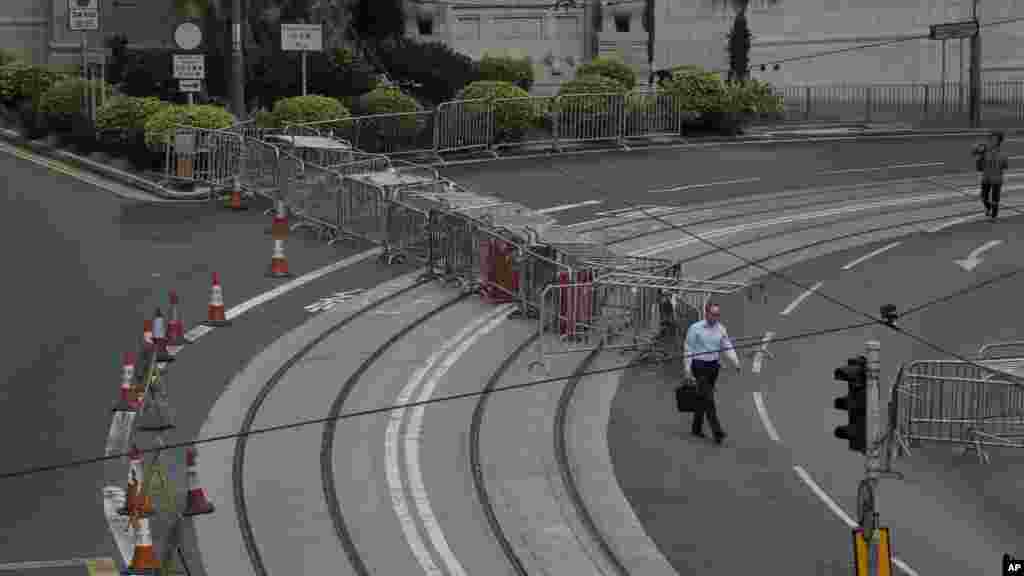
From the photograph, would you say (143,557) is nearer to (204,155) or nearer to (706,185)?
(204,155)

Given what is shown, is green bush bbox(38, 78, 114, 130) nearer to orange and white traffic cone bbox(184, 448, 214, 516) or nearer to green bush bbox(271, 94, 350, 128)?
green bush bbox(271, 94, 350, 128)

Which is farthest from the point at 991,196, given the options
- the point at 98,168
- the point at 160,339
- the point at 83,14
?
the point at 83,14

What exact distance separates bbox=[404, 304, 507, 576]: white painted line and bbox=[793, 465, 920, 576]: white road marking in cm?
419

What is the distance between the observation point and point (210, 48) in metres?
49.7

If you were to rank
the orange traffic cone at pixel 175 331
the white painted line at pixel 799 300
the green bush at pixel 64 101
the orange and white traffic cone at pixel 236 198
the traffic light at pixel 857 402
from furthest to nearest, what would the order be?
the green bush at pixel 64 101, the orange and white traffic cone at pixel 236 198, the white painted line at pixel 799 300, the orange traffic cone at pixel 175 331, the traffic light at pixel 857 402

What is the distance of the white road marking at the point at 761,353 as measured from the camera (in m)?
25.4

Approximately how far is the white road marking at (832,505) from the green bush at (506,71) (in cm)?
3392

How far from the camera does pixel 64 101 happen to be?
4241 centimetres

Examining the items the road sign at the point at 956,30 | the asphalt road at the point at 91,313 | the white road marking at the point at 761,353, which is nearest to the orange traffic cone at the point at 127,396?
the asphalt road at the point at 91,313

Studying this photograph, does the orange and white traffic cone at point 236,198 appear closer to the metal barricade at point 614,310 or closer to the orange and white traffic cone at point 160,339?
the orange and white traffic cone at point 160,339

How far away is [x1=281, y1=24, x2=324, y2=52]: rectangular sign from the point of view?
40.5 m

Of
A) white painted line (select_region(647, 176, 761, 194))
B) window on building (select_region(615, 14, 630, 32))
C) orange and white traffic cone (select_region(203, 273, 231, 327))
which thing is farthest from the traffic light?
window on building (select_region(615, 14, 630, 32))

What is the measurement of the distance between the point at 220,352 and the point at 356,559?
8.14m

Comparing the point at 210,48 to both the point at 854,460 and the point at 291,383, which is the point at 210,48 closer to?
the point at 291,383
